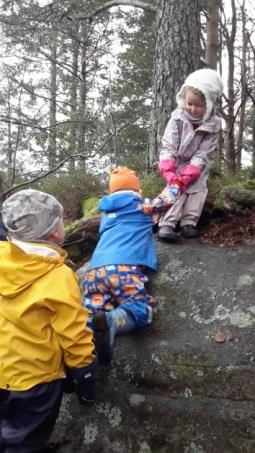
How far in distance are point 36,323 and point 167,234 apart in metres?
2.02

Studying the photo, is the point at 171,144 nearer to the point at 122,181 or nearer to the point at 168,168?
the point at 168,168

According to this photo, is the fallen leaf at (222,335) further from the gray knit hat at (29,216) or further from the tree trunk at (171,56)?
the tree trunk at (171,56)

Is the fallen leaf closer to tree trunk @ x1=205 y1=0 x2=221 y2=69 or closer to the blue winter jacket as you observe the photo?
the blue winter jacket

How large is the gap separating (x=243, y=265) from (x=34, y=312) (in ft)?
7.07

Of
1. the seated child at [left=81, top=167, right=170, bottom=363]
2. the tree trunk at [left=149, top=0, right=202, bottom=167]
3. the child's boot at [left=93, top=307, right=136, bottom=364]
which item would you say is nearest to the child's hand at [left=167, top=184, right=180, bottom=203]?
the seated child at [left=81, top=167, right=170, bottom=363]

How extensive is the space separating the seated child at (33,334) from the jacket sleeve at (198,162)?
1916 mm

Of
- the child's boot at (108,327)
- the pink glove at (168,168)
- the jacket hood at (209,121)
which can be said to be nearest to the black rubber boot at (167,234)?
the pink glove at (168,168)

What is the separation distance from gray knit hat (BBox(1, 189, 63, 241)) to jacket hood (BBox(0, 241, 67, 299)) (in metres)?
0.12

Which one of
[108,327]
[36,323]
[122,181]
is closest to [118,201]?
[122,181]

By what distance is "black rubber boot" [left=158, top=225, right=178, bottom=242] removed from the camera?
4.55 meters

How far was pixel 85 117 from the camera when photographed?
1291 centimetres

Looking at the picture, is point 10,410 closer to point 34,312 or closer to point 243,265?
point 34,312

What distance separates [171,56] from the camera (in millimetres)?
6285

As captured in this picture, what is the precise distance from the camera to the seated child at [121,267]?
11.3 ft
